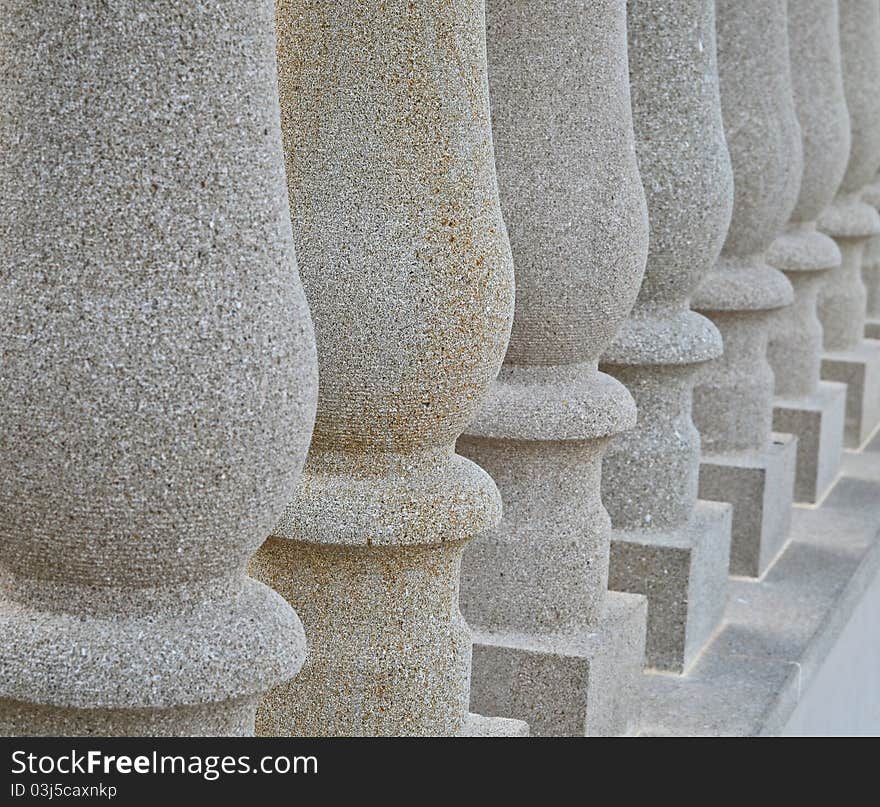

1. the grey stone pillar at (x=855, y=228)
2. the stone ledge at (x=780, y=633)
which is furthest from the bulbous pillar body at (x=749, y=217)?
the grey stone pillar at (x=855, y=228)

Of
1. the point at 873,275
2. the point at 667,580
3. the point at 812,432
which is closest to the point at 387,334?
the point at 667,580

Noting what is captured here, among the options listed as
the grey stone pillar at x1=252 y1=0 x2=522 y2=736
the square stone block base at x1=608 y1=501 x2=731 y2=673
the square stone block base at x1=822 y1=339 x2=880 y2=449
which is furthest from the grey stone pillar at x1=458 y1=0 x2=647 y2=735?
the square stone block base at x1=822 y1=339 x2=880 y2=449

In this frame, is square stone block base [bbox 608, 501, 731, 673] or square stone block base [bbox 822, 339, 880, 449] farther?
square stone block base [bbox 822, 339, 880, 449]

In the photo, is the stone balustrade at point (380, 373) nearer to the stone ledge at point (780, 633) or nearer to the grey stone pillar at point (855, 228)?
the stone ledge at point (780, 633)

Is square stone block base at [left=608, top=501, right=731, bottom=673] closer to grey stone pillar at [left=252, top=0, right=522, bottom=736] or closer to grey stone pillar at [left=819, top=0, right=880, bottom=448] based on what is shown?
grey stone pillar at [left=252, top=0, right=522, bottom=736]

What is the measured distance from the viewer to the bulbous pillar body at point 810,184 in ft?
21.3

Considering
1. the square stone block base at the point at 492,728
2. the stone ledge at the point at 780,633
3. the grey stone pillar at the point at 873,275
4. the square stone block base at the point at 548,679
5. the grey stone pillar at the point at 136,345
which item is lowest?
the stone ledge at the point at 780,633

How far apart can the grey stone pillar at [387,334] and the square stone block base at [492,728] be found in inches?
5.3

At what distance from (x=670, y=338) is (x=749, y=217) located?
1.08 m

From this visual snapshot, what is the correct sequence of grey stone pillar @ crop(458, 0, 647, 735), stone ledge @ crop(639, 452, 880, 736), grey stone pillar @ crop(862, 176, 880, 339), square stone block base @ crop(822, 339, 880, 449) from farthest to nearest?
1. grey stone pillar @ crop(862, 176, 880, 339)
2. square stone block base @ crop(822, 339, 880, 449)
3. stone ledge @ crop(639, 452, 880, 736)
4. grey stone pillar @ crop(458, 0, 647, 735)

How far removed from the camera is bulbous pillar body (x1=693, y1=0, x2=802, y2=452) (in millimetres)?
5613

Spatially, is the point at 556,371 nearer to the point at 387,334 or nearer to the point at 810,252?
the point at 387,334

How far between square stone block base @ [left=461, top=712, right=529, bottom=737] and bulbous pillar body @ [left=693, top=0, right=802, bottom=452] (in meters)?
2.42

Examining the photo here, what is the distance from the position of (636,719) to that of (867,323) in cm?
484
